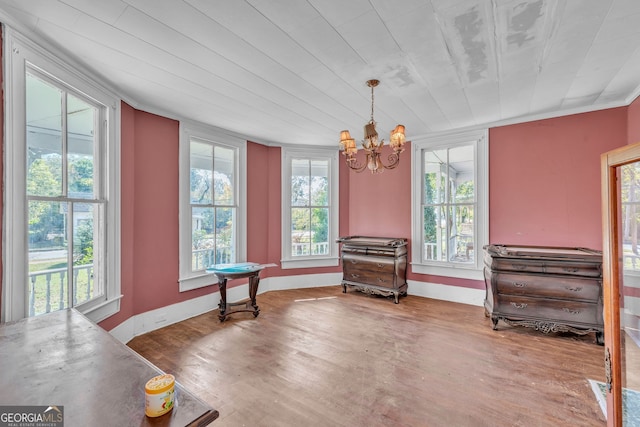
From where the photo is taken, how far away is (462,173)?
438cm

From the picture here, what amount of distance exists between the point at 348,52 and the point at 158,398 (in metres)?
2.41

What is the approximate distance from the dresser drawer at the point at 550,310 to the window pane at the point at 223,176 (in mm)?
3940

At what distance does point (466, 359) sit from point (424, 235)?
2.23 metres

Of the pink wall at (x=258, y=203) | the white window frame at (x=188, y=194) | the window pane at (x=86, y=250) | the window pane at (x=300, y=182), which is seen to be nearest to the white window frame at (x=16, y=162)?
the window pane at (x=86, y=250)

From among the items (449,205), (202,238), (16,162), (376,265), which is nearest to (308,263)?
(376,265)

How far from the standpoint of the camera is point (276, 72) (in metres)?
2.50

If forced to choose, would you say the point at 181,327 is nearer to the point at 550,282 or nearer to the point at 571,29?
the point at 550,282

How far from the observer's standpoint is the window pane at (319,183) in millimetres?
5293

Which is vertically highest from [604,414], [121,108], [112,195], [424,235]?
[121,108]

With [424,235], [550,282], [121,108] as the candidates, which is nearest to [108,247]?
[121,108]

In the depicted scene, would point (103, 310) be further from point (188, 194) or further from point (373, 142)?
point (373, 142)

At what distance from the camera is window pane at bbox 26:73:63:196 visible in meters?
2.01

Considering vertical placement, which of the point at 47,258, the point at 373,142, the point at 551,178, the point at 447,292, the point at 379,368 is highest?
the point at 373,142

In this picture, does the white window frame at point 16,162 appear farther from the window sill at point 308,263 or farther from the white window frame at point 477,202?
the white window frame at point 477,202
